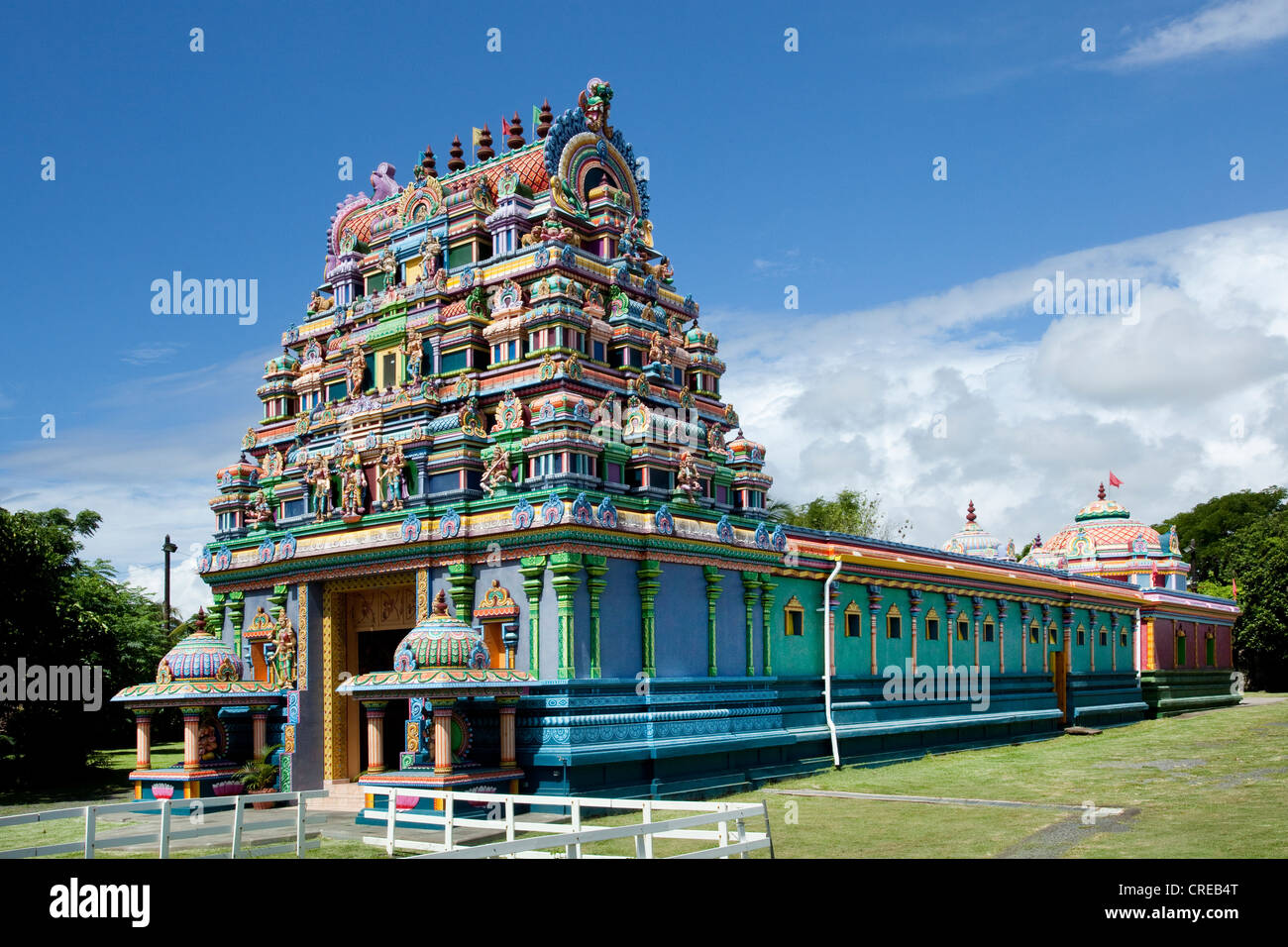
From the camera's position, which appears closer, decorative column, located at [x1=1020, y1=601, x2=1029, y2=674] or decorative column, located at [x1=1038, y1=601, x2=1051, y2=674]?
decorative column, located at [x1=1020, y1=601, x2=1029, y2=674]

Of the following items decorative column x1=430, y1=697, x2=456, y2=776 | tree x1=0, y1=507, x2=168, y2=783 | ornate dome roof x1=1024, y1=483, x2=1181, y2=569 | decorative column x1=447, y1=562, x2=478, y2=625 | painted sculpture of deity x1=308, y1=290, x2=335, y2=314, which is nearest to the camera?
decorative column x1=430, y1=697, x2=456, y2=776

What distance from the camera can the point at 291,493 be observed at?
24703mm

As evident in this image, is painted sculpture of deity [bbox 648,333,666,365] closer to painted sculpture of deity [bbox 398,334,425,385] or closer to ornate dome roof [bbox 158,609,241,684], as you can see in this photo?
painted sculpture of deity [bbox 398,334,425,385]

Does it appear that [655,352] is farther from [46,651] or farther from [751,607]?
[46,651]

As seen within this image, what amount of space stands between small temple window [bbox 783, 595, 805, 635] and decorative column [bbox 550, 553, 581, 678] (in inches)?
272

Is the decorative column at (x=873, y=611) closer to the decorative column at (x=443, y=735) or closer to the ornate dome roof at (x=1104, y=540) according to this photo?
the decorative column at (x=443, y=735)

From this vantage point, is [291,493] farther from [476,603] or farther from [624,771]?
[624,771]

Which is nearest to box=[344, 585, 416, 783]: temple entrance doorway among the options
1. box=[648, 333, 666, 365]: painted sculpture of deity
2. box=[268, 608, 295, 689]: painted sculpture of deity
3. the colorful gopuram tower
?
the colorful gopuram tower

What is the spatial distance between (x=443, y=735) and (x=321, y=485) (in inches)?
289

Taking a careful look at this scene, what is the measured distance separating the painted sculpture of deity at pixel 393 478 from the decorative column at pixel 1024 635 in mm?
19946

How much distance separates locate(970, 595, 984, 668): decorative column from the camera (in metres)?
31.8

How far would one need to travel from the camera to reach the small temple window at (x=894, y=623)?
92.8 feet

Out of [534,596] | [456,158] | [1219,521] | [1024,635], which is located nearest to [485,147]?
[456,158]
